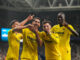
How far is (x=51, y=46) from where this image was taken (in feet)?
6.70

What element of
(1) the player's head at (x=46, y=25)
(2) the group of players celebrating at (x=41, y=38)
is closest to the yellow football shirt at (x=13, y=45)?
(2) the group of players celebrating at (x=41, y=38)


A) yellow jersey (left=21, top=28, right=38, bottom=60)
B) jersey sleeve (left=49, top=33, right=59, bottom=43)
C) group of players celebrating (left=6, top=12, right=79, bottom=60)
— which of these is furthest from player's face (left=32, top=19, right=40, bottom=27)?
jersey sleeve (left=49, top=33, right=59, bottom=43)

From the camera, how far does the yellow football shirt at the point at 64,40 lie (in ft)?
6.90

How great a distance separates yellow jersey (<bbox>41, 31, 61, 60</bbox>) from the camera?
6.67 ft

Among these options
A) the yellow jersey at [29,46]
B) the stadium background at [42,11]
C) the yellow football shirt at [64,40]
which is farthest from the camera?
the stadium background at [42,11]

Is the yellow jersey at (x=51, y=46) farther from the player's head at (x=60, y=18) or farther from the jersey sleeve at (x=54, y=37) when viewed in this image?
the player's head at (x=60, y=18)

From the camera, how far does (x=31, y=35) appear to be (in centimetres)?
204

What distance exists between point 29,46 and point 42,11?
565 millimetres

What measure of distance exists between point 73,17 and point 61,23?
0.27 m

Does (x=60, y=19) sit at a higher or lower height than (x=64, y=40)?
higher

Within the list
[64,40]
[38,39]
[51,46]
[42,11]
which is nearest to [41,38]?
[38,39]

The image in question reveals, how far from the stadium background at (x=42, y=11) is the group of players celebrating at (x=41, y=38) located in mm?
91

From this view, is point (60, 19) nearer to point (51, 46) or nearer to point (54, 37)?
point (54, 37)

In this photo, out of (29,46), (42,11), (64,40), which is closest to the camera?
(29,46)
